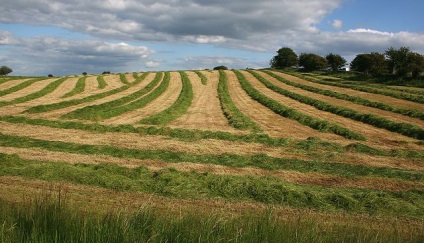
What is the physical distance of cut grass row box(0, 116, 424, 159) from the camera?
1797cm

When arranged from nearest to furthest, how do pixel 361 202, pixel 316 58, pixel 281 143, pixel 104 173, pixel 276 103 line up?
pixel 361 202 → pixel 104 173 → pixel 281 143 → pixel 276 103 → pixel 316 58

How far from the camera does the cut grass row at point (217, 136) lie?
59.0 ft

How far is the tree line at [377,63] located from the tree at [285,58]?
9912 mm

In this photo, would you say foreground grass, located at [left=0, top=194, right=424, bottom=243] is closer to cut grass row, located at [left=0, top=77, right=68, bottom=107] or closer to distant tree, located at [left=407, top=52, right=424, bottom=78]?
cut grass row, located at [left=0, top=77, right=68, bottom=107]

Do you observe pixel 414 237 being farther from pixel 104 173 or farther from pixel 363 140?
pixel 363 140

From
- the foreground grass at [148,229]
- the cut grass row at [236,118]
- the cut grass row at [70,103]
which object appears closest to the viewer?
the foreground grass at [148,229]

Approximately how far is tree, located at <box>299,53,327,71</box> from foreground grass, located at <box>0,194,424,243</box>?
264 feet

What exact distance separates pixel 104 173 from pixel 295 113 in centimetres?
1863

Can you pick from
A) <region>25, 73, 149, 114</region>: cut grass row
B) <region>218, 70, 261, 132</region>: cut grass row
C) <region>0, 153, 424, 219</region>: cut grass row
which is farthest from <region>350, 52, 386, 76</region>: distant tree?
<region>0, 153, 424, 219</region>: cut grass row

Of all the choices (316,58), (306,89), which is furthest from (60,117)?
(316,58)

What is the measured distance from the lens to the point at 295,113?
28.9 metres

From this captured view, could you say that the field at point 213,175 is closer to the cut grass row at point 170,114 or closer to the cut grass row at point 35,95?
the cut grass row at point 170,114

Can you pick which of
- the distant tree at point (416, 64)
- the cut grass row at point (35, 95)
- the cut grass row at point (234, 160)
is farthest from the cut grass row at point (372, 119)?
the cut grass row at point (35, 95)

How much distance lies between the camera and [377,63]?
204 ft
